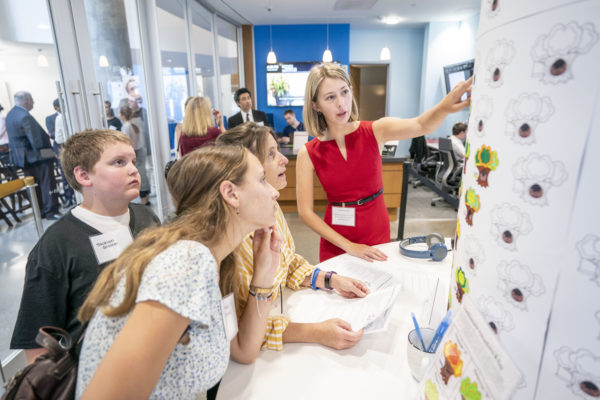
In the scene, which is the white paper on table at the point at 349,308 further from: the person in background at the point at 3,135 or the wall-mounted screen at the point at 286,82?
the wall-mounted screen at the point at 286,82

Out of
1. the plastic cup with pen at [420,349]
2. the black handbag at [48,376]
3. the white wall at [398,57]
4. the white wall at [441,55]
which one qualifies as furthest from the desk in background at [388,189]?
the white wall at [398,57]

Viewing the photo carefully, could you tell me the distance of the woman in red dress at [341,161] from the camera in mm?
1579

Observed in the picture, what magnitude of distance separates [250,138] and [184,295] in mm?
830

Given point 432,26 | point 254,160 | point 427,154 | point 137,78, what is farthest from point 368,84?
point 254,160

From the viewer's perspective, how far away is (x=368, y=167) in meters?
1.67

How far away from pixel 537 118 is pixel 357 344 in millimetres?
765

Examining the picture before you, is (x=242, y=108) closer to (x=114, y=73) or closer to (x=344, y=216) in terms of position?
(x=114, y=73)

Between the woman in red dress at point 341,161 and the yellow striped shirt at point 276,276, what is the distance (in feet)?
0.97

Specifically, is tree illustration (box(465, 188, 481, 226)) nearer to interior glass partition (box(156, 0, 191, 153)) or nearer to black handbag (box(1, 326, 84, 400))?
black handbag (box(1, 326, 84, 400))

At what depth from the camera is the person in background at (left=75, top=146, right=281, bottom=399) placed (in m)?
0.63

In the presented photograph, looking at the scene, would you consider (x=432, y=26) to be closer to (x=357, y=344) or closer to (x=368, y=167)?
(x=368, y=167)

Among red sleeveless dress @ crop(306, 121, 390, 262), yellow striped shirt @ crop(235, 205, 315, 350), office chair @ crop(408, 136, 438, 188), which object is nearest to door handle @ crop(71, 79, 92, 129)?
red sleeveless dress @ crop(306, 121, 390, 262)

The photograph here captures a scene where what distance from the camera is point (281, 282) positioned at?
4.04 ft


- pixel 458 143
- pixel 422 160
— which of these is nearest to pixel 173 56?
pixel 458 143
